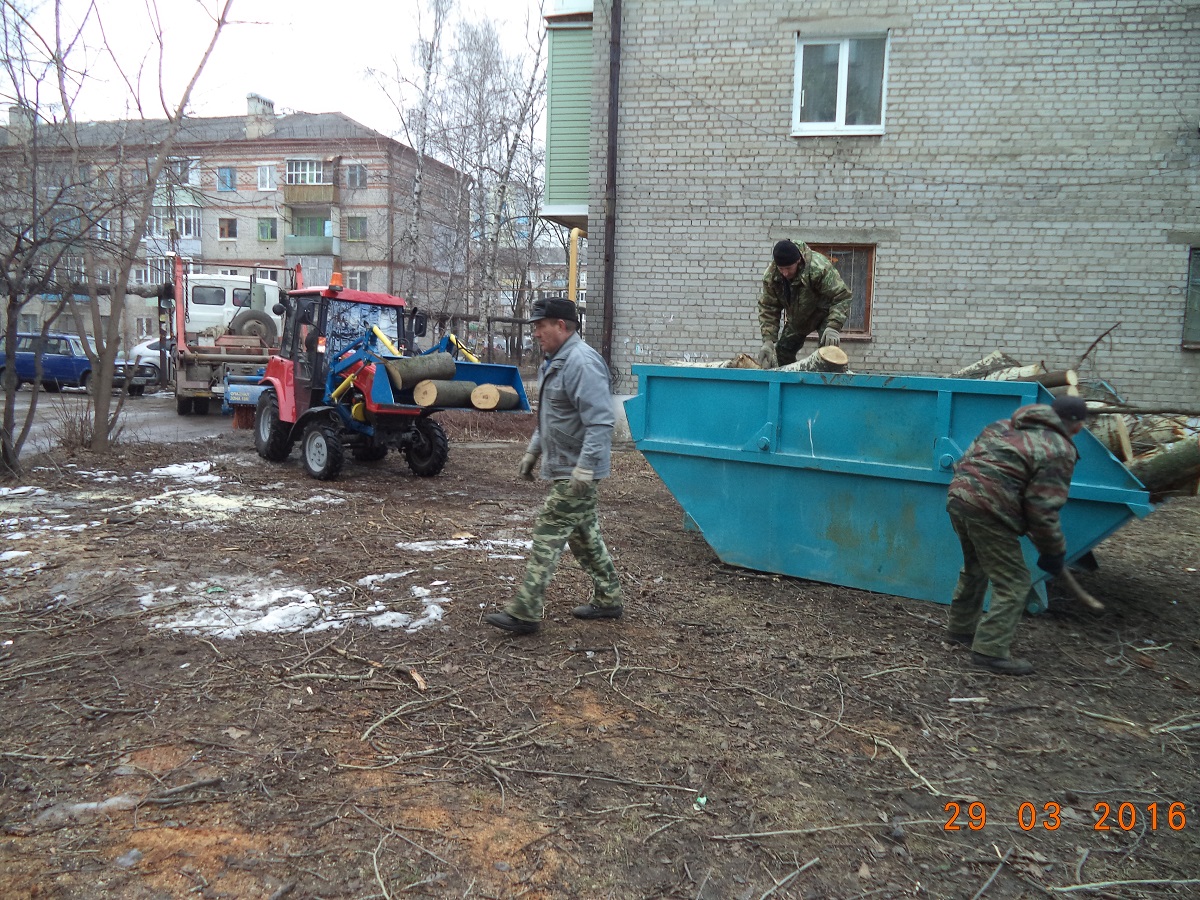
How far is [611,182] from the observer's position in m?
11.9

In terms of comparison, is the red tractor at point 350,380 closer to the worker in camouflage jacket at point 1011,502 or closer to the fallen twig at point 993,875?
the worker in camouflage jacket at point 1011,502

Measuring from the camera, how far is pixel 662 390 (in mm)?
5863

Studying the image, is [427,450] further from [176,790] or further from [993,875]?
[993,875]

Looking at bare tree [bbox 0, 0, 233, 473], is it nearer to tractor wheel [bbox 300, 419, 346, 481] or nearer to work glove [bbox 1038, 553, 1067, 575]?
tractor wheel [bbox 300, 419, 346, 481]

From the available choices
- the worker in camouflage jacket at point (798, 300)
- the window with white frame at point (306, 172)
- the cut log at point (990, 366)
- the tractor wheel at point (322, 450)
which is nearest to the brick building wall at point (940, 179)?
the tractor wheel at point (322, 450)

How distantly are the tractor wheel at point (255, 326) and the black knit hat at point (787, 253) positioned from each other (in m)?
12.9

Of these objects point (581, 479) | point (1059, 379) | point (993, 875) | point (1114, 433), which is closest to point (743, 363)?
point (1059, 379)

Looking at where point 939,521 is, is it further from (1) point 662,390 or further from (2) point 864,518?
(1) point 662,390

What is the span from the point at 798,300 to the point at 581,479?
3.02 metres

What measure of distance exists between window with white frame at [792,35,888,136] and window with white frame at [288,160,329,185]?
31.6 meters

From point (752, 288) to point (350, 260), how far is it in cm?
3038

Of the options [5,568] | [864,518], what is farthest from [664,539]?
[5,568]

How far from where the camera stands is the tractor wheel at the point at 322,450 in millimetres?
8914

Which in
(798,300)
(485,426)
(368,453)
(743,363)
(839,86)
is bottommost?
(485,426)
